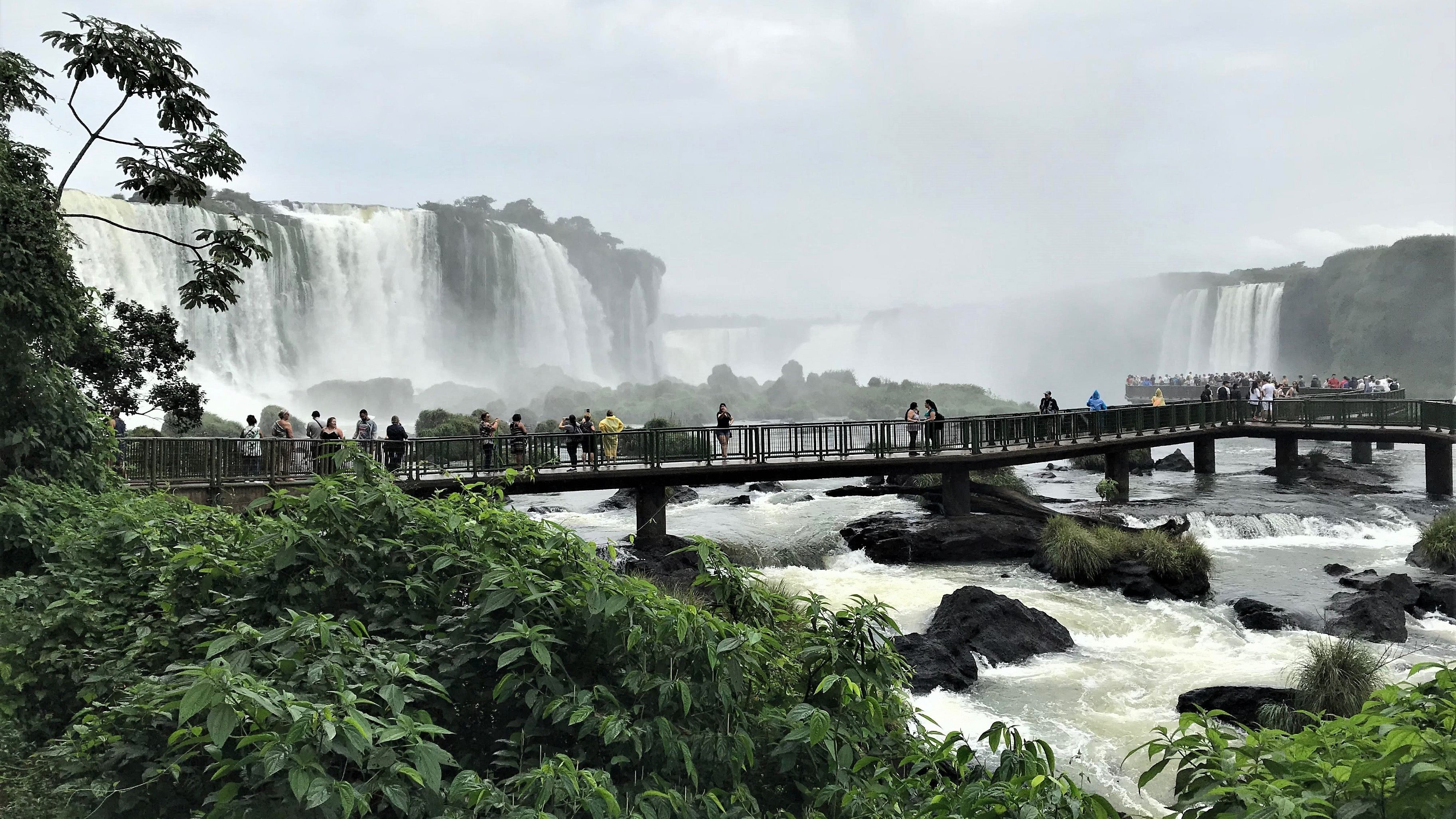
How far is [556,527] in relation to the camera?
4.50m

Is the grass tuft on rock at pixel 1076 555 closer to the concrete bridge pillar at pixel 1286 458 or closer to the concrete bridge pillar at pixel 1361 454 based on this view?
the concrete bridge pillar at pixel 1286 458

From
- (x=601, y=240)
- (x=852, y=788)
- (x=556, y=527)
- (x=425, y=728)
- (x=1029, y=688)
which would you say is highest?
(x=601, y=240)

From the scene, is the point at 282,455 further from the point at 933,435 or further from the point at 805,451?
the point at 933,435

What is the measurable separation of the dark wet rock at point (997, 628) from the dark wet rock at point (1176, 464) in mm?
25474

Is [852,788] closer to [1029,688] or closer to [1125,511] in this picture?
[1029,688]

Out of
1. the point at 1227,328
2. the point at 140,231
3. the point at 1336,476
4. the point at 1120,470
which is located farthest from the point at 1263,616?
the point at 1227,328

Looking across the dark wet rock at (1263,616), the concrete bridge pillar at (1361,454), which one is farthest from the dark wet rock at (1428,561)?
the concrete bridge pillar at (1361,454)

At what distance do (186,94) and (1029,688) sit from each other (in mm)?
14649

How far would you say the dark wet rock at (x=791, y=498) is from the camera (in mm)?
27234

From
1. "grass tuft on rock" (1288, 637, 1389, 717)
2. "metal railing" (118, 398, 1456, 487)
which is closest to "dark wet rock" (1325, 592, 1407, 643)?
"grass tuft on rock" (1288, 637, 1389, 717)

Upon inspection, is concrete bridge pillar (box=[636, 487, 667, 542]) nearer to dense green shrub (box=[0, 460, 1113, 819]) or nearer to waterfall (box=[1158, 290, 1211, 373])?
dense green shrub (box=[0, 460, 1113, 819])

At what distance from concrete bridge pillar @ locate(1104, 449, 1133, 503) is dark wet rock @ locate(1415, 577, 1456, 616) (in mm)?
12494

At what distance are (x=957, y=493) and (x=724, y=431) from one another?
6.29 metres

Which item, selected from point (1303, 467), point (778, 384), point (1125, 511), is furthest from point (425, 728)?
point (778, 384)
